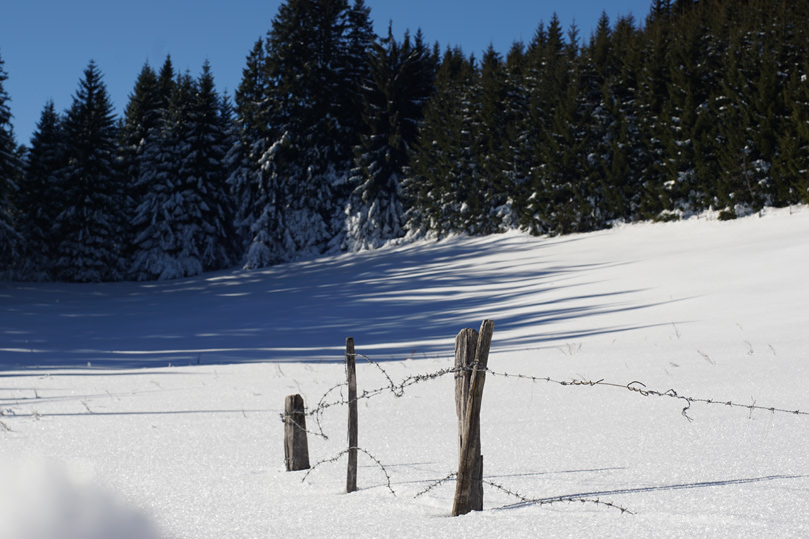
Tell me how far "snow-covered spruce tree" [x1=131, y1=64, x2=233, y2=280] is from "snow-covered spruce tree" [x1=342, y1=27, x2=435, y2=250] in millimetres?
7587

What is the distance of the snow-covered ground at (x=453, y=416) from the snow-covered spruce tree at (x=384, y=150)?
1513 centimetres

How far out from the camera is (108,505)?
2408 mm

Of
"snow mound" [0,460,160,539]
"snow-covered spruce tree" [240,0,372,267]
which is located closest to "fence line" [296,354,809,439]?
"snow mound" [0,460,160,539]

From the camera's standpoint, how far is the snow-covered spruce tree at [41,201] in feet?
101

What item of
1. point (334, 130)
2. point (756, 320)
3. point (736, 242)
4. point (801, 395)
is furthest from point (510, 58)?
point (801, 395)

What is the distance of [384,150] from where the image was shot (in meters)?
31.5

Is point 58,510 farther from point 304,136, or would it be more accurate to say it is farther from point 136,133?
point 136,133

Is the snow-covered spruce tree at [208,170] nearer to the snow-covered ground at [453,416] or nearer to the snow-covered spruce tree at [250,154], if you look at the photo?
the snow-covered spruce tree at [250,154]

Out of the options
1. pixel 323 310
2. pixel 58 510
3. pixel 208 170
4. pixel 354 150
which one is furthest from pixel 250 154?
pixel 58 510

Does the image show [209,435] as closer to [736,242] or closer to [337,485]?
[337,485]

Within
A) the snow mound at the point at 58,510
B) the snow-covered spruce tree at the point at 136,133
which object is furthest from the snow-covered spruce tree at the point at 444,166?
the snow mound at the point at 58,510

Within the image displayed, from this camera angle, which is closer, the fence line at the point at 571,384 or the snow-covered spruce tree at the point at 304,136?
the fence line at the point at 571,384

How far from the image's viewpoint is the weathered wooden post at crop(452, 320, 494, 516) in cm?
319

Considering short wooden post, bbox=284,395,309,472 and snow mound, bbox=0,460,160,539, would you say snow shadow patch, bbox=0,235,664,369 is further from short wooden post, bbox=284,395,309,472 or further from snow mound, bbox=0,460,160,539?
snow mound, bbox=0,460,160,539
